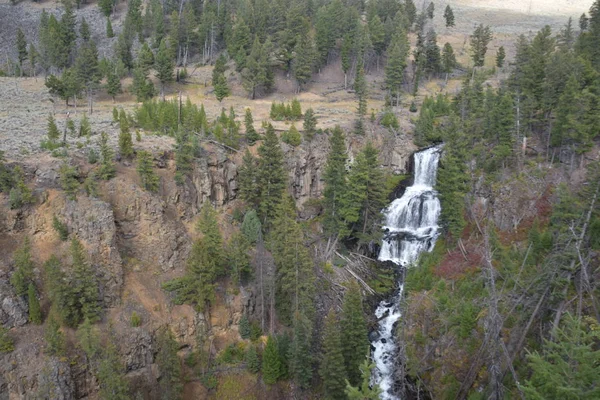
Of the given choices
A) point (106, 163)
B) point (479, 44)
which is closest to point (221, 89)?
point (106, 163)

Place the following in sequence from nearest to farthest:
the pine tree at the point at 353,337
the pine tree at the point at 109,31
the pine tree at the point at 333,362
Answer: the pine tree at the point at 333,362 < the pine tree at the point at 353,337 < the pine tree at the point at 109,31

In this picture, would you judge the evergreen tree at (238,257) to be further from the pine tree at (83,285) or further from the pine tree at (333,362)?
the pine tree at (83,285)

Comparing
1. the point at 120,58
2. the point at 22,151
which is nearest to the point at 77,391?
the point at 22,151

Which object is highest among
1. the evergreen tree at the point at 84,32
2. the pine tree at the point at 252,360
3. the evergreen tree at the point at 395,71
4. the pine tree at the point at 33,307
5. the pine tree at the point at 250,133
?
the evergreen tree at the point at 84,32

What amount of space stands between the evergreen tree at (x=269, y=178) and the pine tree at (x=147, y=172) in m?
10.9

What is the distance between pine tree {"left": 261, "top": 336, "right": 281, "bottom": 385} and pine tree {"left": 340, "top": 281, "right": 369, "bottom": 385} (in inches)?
240

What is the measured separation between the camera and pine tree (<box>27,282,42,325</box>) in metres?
38.0

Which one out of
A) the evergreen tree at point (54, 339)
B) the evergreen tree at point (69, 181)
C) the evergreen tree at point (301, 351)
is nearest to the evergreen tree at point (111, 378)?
the evergreen tree at point (54, 339)

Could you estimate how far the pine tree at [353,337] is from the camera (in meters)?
39.1

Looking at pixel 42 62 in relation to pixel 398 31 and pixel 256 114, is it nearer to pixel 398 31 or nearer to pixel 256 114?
pixel 256 114

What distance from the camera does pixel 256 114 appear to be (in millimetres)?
73438

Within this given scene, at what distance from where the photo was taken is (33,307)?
Answer: 3825 centimetres

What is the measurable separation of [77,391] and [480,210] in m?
44.7

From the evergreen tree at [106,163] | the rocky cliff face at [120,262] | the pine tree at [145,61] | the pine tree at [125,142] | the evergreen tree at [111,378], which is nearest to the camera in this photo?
the evergreen tree at [111,378]
